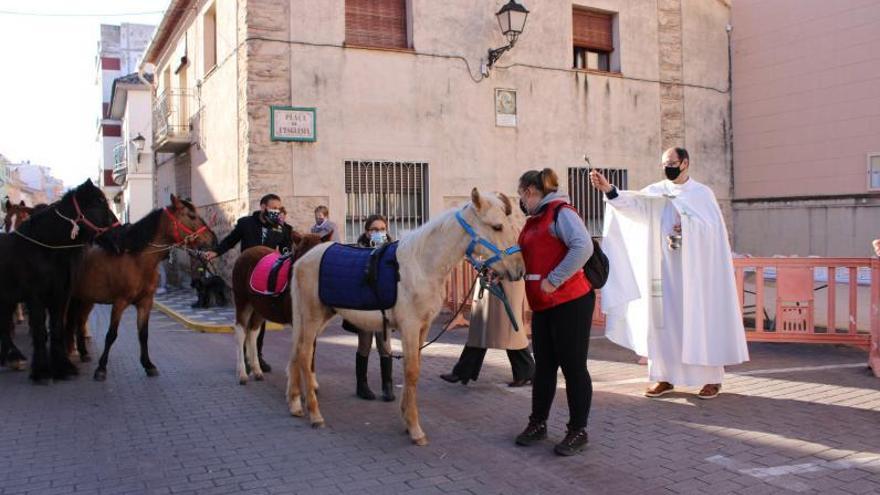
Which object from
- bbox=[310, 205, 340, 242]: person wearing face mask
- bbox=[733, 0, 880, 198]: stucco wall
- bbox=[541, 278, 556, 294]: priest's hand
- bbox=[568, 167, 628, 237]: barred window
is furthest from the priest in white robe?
bbox=[733, 0, 880, 198]: stucco wall

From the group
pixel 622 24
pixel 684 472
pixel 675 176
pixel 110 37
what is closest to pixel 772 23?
pixel 622 24

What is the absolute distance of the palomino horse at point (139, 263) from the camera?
716 cm

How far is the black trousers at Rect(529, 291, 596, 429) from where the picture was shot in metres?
4.70

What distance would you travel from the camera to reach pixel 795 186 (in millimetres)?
14500

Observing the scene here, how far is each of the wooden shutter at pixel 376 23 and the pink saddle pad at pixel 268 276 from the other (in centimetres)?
707

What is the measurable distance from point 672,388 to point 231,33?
10.2 m

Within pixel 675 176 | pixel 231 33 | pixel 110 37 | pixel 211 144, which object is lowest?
pixel 675 176

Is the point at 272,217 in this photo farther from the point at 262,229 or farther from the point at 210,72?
the point at 210,72

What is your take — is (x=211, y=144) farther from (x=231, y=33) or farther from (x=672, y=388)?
(x=672, y=388)

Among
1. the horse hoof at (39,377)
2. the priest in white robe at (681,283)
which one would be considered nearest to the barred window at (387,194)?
the horse hoof at (39,377)

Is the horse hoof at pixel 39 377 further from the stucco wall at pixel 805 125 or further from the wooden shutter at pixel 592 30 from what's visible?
the stucco wall at pixel 805 125

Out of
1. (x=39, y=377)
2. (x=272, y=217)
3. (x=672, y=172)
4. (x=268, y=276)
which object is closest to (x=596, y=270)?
(x=672, y=172)

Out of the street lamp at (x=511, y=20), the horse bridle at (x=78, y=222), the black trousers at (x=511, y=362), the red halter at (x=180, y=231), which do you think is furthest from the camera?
the street lamp at (x=511, y=20)

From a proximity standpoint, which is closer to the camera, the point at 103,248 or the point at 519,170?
the point at 103,248
